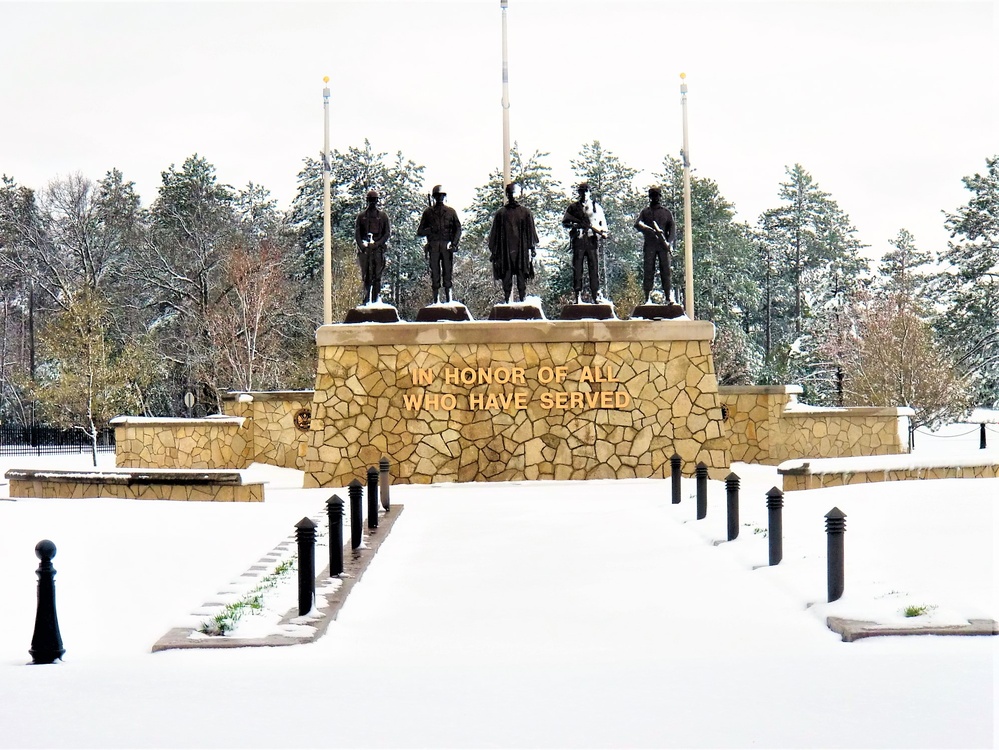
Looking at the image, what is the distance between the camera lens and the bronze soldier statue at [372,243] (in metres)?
22.0

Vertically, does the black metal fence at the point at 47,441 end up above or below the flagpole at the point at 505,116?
below

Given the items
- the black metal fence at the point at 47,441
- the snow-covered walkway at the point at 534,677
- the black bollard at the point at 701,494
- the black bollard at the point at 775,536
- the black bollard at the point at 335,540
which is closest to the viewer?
the snow-covered walkway at the point at 534,677

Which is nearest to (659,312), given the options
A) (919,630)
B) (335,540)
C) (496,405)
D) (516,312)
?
(516,312)

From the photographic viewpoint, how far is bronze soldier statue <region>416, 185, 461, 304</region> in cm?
2184

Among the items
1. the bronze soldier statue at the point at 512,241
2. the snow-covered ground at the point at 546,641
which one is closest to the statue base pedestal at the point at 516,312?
the bronze soldier statue at the point at 512,241

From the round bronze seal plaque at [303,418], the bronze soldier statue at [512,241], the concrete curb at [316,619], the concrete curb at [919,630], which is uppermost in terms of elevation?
the bronze soldier statue at [512,241]

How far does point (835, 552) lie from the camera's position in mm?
9195

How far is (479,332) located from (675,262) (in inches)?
1178

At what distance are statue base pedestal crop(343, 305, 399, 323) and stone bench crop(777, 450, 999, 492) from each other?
7401mm

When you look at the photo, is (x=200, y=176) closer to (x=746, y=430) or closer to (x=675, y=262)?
(x=675, y=262)

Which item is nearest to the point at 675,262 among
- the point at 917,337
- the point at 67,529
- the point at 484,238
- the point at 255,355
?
the point at 484,238

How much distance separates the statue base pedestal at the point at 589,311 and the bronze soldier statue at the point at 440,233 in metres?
2.20

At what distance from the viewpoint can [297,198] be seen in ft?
184

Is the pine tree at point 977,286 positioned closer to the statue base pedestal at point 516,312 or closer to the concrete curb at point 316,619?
the statue base pedestal at point 516,312
